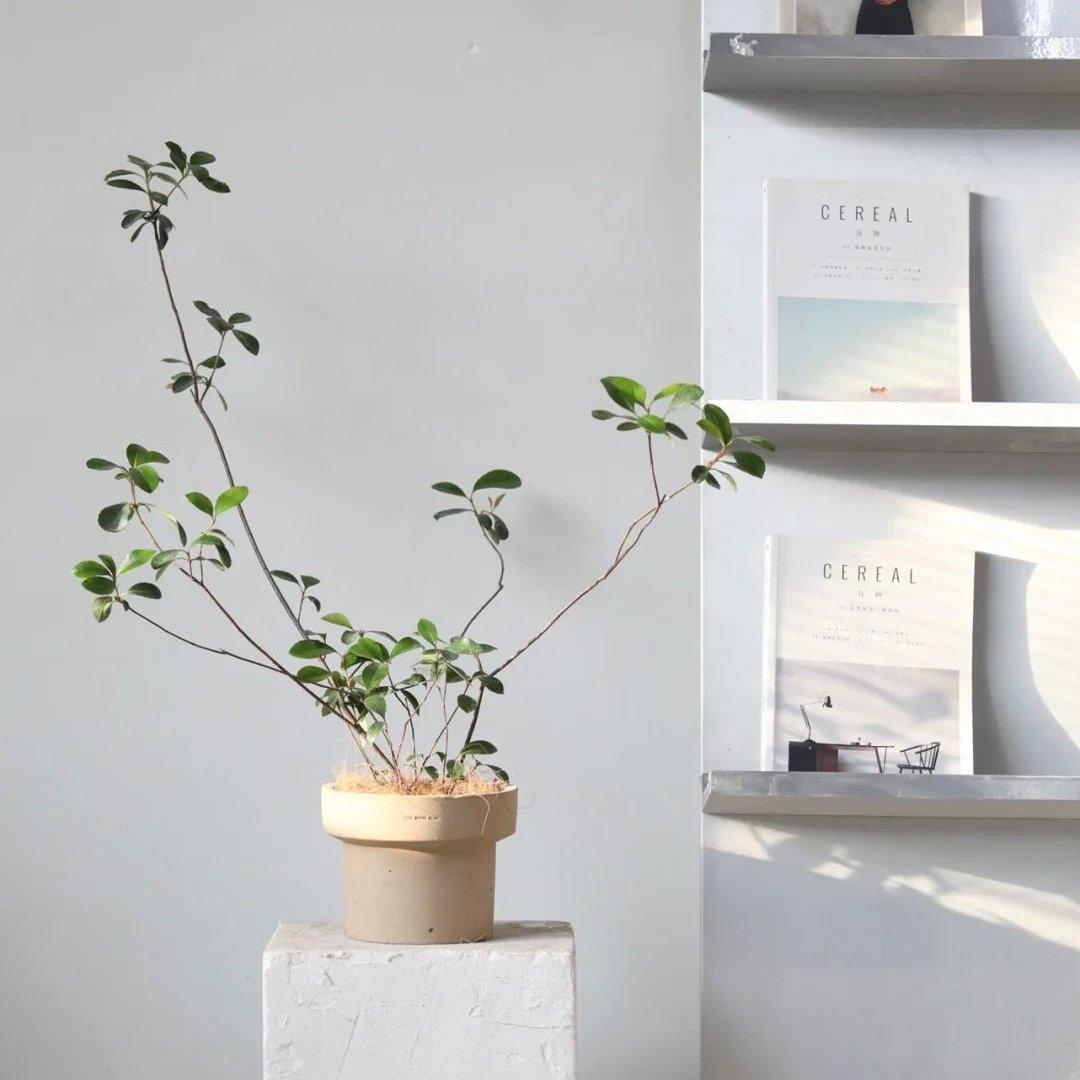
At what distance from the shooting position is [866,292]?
1600mm

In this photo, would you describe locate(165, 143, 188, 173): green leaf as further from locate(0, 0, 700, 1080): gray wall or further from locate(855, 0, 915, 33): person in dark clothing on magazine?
locate(855, 0, 915, 33): person in dark clothing on magazine

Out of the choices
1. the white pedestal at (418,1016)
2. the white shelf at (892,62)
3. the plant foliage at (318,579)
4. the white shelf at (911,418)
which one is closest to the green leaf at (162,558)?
the plant foliage at (318,579)

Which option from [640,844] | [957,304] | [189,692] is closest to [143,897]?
[189,692]

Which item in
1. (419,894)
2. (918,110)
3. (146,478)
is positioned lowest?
(419,894)

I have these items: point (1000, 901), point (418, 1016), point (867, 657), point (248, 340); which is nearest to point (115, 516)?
point (248, 340)

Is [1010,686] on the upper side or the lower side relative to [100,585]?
lower

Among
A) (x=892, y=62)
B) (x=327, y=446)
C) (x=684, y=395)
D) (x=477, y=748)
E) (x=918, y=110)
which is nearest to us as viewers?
(x=684, y=395)

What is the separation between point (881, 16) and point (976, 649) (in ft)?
2.59

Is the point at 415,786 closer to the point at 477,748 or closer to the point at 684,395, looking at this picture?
the point at 477,748

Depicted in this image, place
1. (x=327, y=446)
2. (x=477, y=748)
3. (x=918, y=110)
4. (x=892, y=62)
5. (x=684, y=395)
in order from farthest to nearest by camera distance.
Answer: (x=327, y=446), (x=918, y=110), (x=892, y=62), (x=477, y=748), (x=684, y=395)

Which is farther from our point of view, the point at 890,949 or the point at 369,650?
the point at 890,949

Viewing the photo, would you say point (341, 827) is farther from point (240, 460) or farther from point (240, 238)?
point (240, 238)

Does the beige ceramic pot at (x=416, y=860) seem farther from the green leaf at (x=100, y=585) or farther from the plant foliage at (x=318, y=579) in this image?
the green leaf at (x=100, y=585)

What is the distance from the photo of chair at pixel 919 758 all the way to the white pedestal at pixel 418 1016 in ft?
1.57
